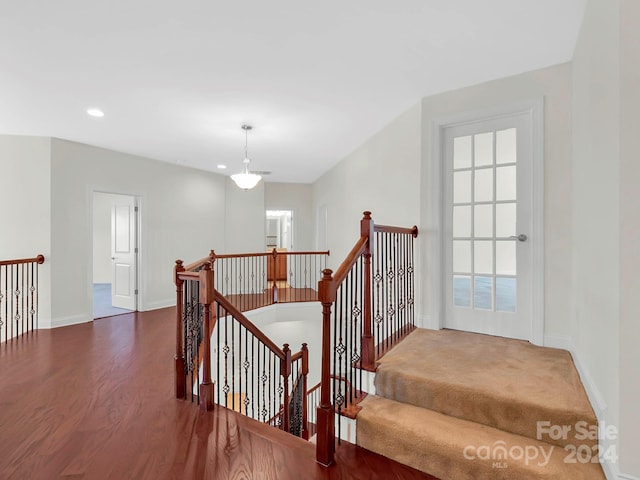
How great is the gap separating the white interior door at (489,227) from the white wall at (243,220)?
5.24m

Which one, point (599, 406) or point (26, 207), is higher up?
point (26, 207)

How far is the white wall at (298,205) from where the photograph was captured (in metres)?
8.60

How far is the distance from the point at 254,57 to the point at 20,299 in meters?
4.90

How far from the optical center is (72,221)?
4.97m

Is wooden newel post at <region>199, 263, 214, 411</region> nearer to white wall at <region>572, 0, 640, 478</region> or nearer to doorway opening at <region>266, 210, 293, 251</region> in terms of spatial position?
white wall at <region>572, 0, 640, 478</region>

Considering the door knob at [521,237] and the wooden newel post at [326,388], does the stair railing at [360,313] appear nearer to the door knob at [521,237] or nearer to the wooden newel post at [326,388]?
the wooden newel post at [326,388]

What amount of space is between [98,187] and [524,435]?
6149 millimetres

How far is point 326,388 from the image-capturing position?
6.23 feet

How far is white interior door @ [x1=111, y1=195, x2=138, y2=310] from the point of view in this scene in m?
5.99

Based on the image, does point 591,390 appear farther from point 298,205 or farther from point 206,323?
point 298,205

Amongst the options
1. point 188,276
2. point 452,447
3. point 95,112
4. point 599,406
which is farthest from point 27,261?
→ point 599,406

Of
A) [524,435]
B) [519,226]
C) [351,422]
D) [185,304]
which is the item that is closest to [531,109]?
[519,226]

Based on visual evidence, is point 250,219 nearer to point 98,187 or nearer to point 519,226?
point 98,187

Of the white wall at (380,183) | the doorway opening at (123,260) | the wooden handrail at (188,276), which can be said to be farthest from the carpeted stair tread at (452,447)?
the doorway opening at (123,260)
